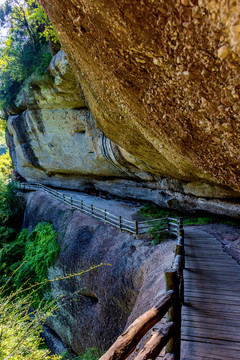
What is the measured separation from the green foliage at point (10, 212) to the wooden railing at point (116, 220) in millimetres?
1927

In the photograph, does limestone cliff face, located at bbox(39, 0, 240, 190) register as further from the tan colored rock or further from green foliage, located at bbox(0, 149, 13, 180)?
green foliage, located at bbox(0, 149, 13, 180)

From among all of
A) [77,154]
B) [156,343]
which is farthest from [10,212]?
[156,343]

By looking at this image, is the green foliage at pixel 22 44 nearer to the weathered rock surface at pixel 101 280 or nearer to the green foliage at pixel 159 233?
the weathered rock surface at pixel 101 280

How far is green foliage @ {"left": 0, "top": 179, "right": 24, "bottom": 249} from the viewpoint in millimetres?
16922

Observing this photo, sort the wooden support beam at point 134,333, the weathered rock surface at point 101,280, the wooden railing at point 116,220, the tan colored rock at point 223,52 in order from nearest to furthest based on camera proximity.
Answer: the wooden support beam at point 134,333 → the tan colored rock at point 223,52 → the weathered rock surface at point 101,280 → the wooden railing at point 116,220

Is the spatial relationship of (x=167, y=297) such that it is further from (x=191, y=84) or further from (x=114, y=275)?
(x=114, y=275)

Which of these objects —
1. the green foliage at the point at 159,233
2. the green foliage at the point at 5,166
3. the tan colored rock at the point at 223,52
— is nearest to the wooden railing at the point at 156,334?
the tan colored rock at the point at 223,52

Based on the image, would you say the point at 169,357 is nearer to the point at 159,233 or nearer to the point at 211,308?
the point at 211,308

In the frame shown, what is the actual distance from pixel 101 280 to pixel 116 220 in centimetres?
353

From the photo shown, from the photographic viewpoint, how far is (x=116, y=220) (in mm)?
10930

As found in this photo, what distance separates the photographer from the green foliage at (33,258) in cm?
1119

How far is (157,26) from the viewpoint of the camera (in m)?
2.67

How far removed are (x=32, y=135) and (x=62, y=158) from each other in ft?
11.2

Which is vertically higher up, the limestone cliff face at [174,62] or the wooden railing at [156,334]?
the limestone cliff face at [174,62]
